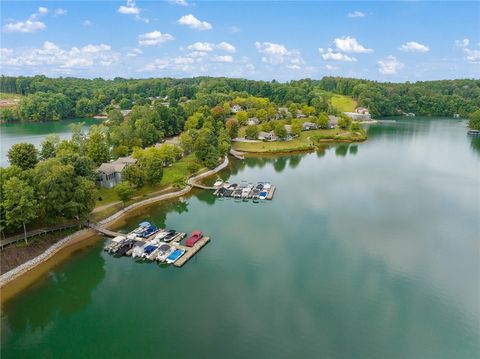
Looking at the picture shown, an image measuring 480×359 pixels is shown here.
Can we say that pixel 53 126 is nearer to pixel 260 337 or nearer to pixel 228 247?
pixel 228 247

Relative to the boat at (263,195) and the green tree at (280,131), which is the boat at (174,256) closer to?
the boat at (263,195)

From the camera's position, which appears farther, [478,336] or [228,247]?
[228,247]

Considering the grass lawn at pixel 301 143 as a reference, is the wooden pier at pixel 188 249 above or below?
below

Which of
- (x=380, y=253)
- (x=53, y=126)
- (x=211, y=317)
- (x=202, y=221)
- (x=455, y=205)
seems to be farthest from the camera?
(x=53, y=126)

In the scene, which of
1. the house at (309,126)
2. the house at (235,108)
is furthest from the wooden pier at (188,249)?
the house at (235,108)

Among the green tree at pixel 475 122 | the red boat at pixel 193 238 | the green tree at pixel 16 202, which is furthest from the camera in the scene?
the green tree at pixel 475 122

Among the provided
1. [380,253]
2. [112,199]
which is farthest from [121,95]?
[380,253]

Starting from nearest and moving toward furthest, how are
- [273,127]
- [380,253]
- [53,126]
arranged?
[380,253] → [273,127] → [53,126]
